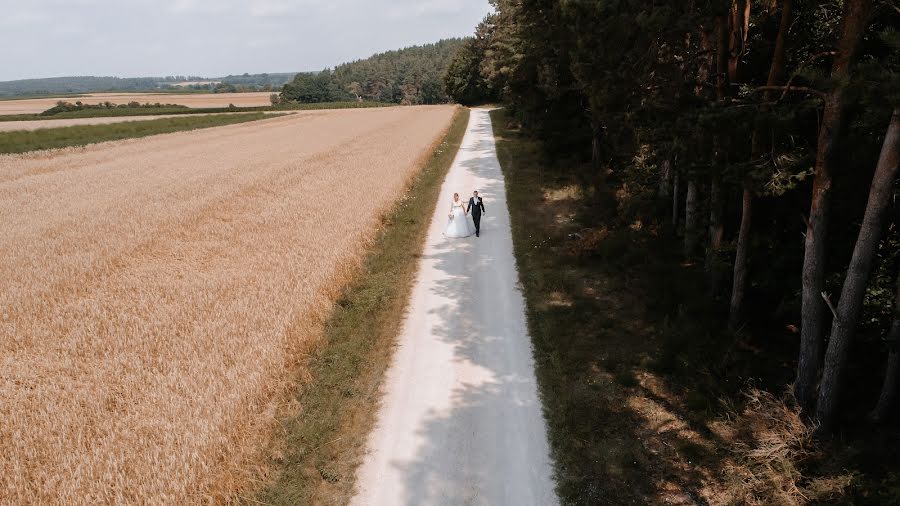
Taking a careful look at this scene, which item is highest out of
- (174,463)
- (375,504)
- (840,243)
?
(840,243)

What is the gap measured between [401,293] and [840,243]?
31.5 feet

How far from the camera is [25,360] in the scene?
970cm

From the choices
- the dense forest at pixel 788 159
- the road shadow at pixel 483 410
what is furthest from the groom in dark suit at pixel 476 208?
the dense forest at pixel 788 159

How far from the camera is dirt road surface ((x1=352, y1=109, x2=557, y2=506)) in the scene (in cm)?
707

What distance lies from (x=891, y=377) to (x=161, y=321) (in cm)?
1342

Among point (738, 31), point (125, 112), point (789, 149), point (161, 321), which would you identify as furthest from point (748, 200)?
point (125, 112)

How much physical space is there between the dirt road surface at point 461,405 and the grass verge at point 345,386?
316mm

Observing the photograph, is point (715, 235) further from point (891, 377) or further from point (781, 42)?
point (891, 377)

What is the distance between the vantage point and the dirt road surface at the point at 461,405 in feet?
23.2

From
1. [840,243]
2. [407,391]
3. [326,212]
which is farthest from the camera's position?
[326,212]

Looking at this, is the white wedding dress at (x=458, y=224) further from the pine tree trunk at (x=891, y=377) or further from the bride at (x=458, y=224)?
the pine tree trunk at (x=891, y=377)

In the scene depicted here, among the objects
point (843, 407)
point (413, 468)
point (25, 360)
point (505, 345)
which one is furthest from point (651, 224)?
point (25, 360)

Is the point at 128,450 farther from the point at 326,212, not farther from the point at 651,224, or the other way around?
the point at 651,224

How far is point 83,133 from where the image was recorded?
2255 inches
